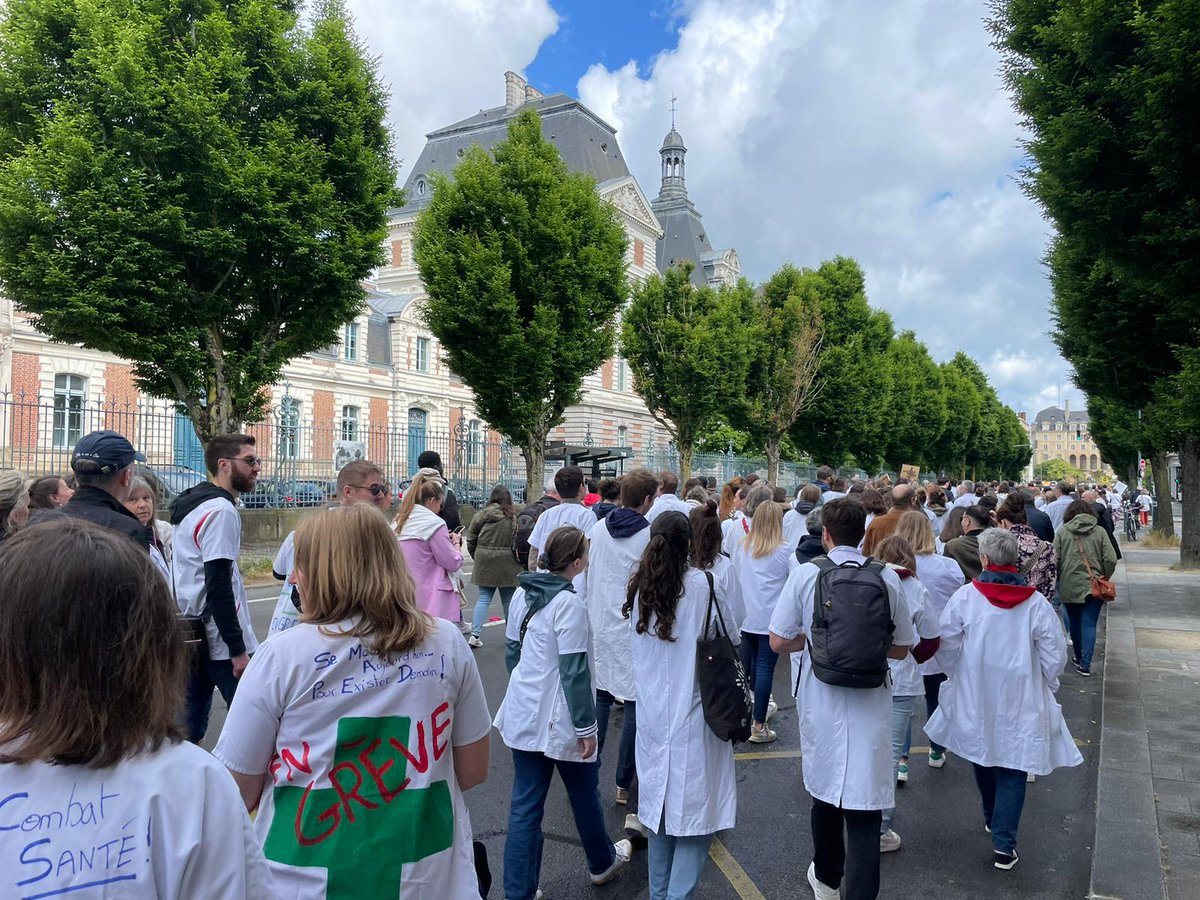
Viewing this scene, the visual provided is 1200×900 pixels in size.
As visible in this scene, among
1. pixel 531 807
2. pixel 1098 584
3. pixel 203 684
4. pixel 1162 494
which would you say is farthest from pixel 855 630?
pixel 1162 494

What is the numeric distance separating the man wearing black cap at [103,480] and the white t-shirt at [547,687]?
1798 mm

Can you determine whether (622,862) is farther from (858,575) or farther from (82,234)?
(82,234)

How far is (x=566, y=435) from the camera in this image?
155 feet

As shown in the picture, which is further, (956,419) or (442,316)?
(956,419)

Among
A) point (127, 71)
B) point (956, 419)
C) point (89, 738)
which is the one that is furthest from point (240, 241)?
point (956, 419)

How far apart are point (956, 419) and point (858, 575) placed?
6106 cm

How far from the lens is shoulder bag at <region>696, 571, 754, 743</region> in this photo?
3508mm

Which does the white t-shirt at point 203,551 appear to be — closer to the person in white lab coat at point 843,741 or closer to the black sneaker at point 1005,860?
the person in white lab coat at point 843,741

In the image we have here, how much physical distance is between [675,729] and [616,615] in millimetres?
1606

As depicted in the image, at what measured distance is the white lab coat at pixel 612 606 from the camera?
512cm

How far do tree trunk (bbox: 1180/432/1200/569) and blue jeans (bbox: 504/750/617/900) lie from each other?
747 inches

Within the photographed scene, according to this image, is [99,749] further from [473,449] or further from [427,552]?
[473,449]

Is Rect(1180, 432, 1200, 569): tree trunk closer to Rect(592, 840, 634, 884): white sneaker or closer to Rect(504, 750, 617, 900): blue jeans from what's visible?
Rect(592, 840, 634, 884): white sneaker

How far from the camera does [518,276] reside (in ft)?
66.0
